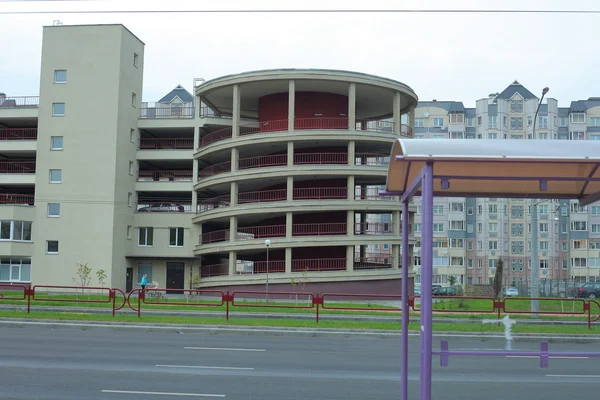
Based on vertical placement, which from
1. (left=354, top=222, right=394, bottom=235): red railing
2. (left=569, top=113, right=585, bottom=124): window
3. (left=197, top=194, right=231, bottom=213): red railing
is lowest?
(left=354, top=222, right=394, bottom=235): red railing

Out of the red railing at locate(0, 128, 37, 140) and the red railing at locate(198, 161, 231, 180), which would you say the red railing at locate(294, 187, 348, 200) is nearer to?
the red railing at locate(198, 161, 231, 180)

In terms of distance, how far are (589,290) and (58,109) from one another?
4958 centimetres

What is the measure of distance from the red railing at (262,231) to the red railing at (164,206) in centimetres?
585

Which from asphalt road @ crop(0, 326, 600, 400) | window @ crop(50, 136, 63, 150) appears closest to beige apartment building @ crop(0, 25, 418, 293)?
window @ crop(50, 136, 63, 150)

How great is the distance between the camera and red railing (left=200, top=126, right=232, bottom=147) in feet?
186

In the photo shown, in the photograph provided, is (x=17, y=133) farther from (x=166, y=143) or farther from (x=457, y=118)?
(x=457, y=118)

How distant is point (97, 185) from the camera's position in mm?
54594

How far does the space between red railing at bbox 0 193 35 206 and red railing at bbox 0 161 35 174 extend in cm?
220

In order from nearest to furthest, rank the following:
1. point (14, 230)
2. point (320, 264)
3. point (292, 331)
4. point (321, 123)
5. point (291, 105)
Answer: point (292, 331) < point (320, 264) < point (291, 105) < point (321, 123) < point (14, 230)

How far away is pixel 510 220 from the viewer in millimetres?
90875

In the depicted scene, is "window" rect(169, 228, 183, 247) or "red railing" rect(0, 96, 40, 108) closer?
"window" rect(169, 228, 183, 247)

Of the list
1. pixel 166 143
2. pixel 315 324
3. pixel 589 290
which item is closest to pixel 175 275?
pixel 166 143

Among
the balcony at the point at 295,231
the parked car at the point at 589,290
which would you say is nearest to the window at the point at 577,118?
the parked car at the point at 589,290

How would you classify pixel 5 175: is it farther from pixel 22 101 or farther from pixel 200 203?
pixel 200 203
